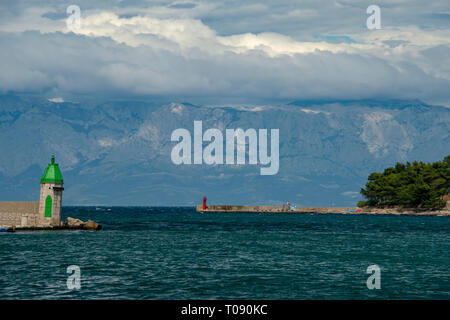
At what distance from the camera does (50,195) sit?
9931cm

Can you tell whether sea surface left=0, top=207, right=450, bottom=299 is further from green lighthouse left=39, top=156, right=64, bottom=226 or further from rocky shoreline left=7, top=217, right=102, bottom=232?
rocky shoreline left=7, top=217, right=102, bottom=232

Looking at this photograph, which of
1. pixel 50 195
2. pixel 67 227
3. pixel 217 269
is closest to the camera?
pixel 217 269

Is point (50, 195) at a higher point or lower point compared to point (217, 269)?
higher

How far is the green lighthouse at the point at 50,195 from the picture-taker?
99.4 meters

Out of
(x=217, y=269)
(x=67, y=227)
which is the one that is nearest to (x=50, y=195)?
Answer: (x=67, y=227)

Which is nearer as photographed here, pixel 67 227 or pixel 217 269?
pixel 217 269

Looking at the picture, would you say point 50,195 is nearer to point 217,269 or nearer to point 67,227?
point 67,227

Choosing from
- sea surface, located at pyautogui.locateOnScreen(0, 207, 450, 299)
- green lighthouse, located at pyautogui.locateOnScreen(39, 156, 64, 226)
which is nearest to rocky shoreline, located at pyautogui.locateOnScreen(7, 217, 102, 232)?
green lighthouse, located at pyautogui.locateOnScreen(39, 156, 64, 226)

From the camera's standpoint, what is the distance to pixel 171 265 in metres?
63.2

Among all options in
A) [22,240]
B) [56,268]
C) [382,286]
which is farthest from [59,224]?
[382,286]

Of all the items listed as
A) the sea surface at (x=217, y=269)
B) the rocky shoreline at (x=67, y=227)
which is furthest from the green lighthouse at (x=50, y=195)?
the sea surface at (x=217, y=269)

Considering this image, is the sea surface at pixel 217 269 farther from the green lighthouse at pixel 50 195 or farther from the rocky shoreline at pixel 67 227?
the rocky shoreline at pixel 67 227

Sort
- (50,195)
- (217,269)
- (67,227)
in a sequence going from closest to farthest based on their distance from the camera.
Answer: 1. (217,269)
2. (50,195)
3. (67,227)
